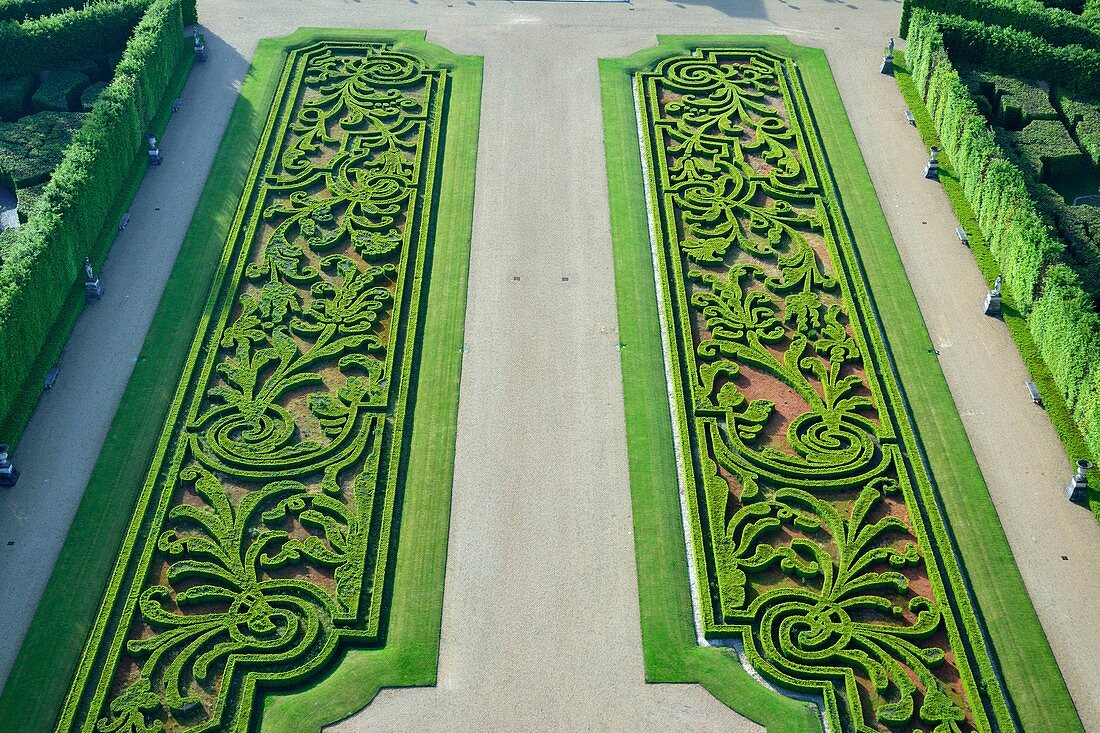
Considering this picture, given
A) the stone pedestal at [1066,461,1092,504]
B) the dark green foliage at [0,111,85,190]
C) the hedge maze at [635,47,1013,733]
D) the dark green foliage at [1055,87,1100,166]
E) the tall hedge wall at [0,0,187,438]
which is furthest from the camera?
the dark green foliage at [1055,87,1100,166]

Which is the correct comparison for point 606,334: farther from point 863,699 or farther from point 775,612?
point 863,699

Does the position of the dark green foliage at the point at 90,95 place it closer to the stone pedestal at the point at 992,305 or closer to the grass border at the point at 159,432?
the grass border at the point at 159,432

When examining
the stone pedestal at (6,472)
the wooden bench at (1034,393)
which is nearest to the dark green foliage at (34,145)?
the stone pedestal at (6,472)

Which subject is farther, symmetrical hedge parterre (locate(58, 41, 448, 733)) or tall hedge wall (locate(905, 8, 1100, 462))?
tall hedge wall (locate(905, 8, 1100, 462))

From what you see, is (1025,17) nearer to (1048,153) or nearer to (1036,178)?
(1048,153)

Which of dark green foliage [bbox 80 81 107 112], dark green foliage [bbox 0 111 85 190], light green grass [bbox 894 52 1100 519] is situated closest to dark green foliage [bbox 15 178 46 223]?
dark green foliage [bbox 0 111 85 190]

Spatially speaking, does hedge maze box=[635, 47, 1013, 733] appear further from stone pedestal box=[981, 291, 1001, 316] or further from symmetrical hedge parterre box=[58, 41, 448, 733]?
symmetrical hedge parterre box=[58, 41, 448, 733]

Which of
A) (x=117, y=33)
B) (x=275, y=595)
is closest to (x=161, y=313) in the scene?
(x=275, y=595)

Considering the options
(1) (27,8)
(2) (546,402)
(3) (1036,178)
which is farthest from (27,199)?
A: (3) (1036,178)
